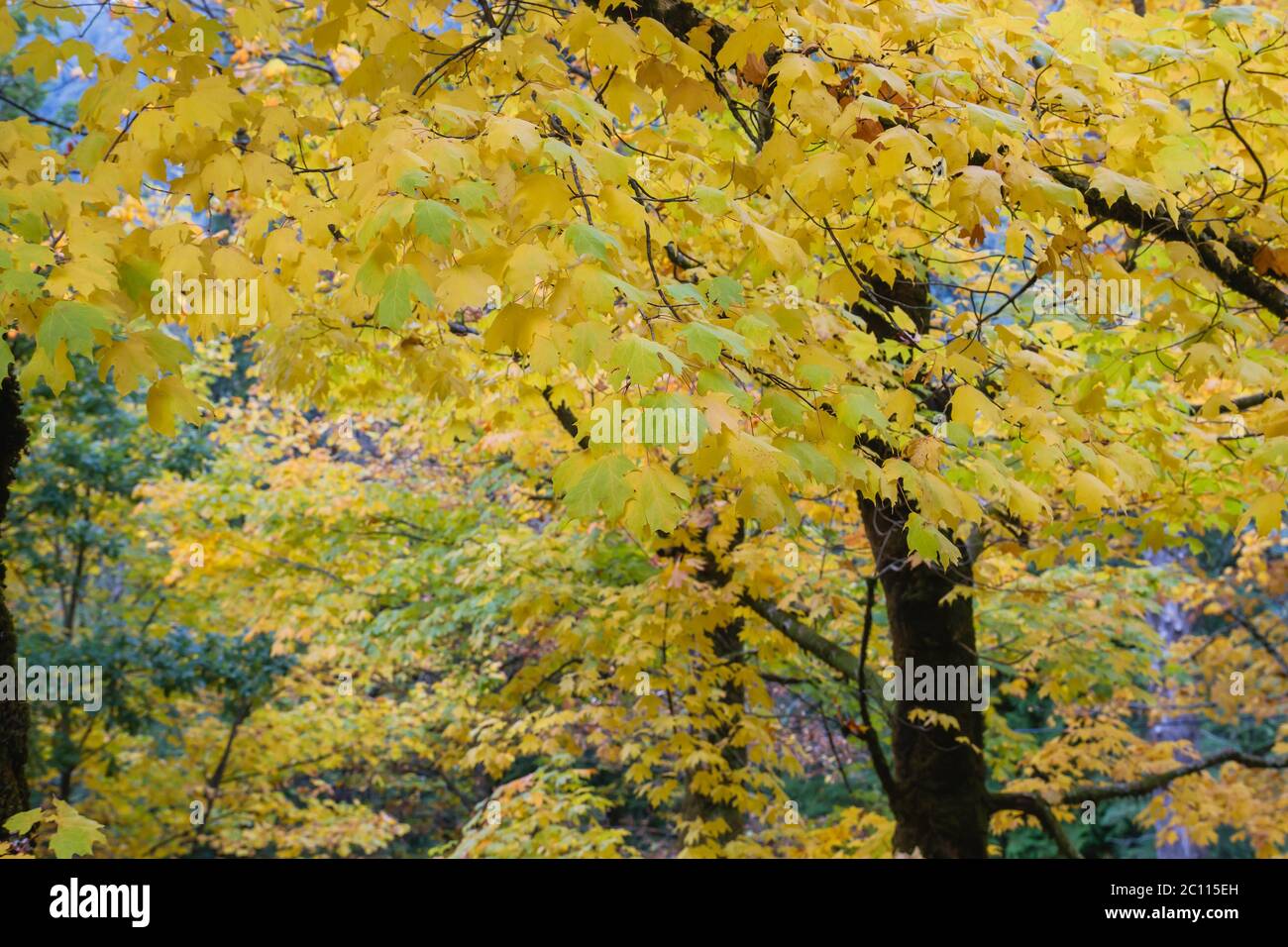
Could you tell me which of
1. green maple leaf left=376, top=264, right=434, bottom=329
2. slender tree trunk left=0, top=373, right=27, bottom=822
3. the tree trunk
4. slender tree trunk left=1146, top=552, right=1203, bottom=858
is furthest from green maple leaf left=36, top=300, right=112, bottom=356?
slender tree trunk left=1146, top=552, right=1203, bottom=858

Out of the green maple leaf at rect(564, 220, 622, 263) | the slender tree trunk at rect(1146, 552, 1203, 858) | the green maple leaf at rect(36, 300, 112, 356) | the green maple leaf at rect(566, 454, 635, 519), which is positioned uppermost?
the green maple leaf at rect(564, 220, 622, 263)

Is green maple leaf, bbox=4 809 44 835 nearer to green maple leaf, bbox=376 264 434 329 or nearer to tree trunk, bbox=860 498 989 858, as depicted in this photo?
green maple leaf, bbox=376 264 434 329

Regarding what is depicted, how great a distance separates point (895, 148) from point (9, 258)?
246 centimetres

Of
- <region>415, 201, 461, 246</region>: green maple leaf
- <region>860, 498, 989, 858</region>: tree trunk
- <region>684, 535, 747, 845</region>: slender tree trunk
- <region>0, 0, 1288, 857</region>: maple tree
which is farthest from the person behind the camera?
<region>684, 535, 747, 845</region>: slender tree trunk

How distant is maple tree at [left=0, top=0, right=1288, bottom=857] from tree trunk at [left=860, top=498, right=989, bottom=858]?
0.03 m

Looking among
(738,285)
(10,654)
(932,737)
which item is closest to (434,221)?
(738,285)

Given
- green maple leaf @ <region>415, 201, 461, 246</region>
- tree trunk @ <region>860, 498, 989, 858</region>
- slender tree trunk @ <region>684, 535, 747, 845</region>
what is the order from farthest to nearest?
1. slender tree trunk @ <region>684, 535, 747, 845</region>
2. tree trunk @ <region>860, 498, 989, 858</region>
3. green maple leaf @ <region>415, 201, 461, 246</region>

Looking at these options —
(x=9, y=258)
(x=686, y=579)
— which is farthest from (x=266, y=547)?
(x=9, y=258)

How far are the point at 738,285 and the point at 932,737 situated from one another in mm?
4404

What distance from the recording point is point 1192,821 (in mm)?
10125

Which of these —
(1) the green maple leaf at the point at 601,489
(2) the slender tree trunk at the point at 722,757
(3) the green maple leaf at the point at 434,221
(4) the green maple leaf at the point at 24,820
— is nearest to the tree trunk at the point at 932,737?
(2) the slender tree trunk at the point at 722,757

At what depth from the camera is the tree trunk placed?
6.61m

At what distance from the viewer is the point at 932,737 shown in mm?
6727
